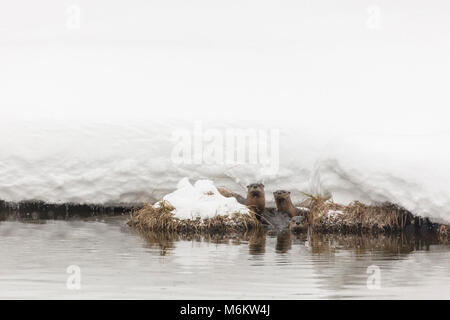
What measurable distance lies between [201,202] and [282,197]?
1.55 meters

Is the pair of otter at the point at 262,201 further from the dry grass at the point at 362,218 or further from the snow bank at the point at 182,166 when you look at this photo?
the dry grass at the point at 362,218

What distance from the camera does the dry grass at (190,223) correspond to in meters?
16.0

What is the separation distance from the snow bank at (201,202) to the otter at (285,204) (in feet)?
2.43

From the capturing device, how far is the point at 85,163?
741 inches

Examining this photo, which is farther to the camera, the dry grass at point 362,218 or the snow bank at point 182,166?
the dry grass at point 362,218

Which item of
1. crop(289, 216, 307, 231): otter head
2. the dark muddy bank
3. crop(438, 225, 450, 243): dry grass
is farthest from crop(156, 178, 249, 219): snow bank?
crop(438, 225, 450, 243): dry grass

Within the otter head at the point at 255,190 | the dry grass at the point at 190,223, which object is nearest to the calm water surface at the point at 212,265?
the dry grass at the point at 190,223

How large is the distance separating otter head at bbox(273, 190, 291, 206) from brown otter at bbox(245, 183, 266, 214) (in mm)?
247

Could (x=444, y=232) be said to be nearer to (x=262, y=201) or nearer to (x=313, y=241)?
(x=313, y=241)

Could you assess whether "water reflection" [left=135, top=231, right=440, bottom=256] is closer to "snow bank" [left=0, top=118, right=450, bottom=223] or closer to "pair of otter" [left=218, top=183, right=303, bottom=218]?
"snow bank" [left=0, top=118, right=450, bottom=223]

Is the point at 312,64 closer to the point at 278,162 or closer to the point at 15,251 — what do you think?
the point at 278,162

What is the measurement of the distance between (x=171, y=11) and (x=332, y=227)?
21.0 meters

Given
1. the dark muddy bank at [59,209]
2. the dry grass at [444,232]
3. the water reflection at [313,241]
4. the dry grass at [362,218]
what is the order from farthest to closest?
the dark muddy bank at [59,209] → the dry grass at [362,218] → the dry grass at [444,232] → the water reflection at [313,241]
